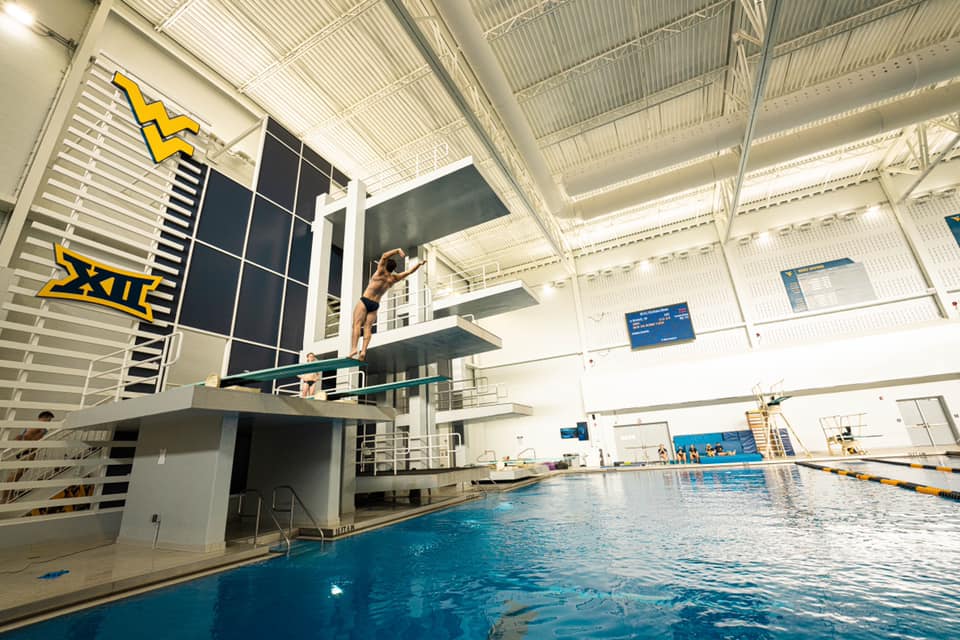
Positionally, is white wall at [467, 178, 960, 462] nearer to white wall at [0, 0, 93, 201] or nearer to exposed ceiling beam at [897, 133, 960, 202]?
exposed ceiling beam at [897, 133, 960, 202]

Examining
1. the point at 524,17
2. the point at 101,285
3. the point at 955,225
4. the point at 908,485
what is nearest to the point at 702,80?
the point at 524,17

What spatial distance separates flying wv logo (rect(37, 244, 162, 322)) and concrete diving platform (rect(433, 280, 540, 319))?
6903 millimetres

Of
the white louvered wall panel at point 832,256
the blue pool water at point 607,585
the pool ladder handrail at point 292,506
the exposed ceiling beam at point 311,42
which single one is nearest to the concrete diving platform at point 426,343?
the pool ladder handrail at point 292,506

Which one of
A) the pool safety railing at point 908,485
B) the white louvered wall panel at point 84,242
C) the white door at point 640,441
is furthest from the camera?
the white door at point 640,441

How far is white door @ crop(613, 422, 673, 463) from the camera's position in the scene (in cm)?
1753

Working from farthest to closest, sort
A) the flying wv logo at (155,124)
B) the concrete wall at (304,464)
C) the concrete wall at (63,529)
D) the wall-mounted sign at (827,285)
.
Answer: the wall-mounted sign at (827,285) < the flying wv logo at (155,124) < the concrete wall at (304,464) < the concrete wall at (63,529)

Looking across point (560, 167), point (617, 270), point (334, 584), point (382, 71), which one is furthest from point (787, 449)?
point (382, 71)

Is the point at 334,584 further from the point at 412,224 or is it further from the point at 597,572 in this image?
the point at 412,224

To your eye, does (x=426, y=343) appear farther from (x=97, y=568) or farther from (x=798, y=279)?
(x=798, y=279)

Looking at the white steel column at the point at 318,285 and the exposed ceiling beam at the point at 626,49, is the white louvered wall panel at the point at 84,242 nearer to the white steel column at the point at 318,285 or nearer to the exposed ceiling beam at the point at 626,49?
the white steel column at the point at 318,285

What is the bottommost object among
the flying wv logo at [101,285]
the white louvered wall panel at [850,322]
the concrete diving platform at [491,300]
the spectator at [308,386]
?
the spectator at [308,386]

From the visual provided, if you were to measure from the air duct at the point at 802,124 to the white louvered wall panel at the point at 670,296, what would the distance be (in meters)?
6.44

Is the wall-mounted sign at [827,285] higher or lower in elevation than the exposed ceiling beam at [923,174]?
lower

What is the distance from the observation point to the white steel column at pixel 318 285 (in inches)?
363
